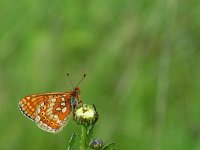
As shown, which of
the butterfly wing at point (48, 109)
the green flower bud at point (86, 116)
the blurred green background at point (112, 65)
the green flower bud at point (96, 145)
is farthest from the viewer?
the blurred green background at point (112, 65)

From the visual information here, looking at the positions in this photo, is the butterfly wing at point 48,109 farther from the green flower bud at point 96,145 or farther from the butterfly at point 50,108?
the green flower bud at point 96,145

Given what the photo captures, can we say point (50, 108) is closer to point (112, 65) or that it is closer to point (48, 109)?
point (48, 109)

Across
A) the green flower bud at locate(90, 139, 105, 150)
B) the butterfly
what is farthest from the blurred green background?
the green flower bud at locate(90, 139, 105, 150)

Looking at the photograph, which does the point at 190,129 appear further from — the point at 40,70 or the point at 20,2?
the point at 20,2

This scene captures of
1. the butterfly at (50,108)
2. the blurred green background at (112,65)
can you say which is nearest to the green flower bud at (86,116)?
the butterfly at (50,108)

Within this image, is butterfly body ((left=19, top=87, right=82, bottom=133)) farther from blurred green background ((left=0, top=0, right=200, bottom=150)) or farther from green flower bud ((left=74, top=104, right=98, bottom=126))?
blurred green background ((left=0, top=0, right=200, bottom=150))

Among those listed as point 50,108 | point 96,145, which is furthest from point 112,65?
point 96,145

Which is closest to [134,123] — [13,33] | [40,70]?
[40,70]
